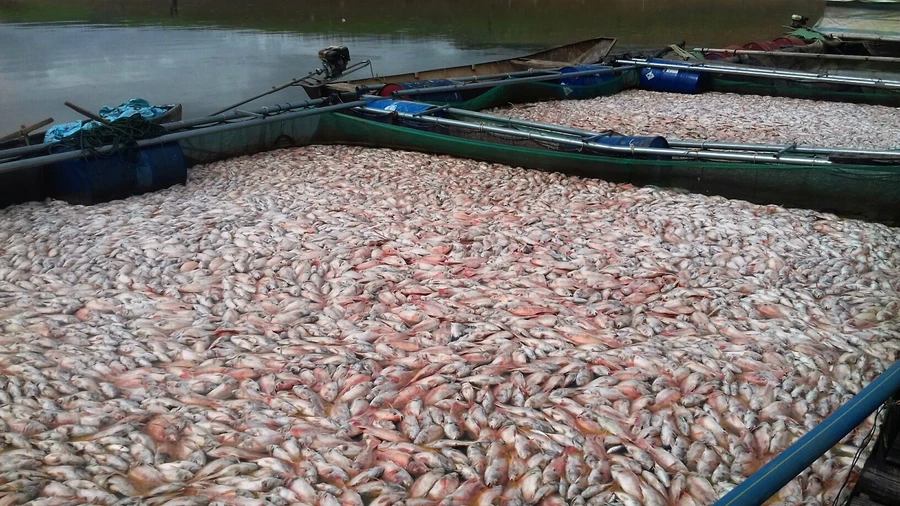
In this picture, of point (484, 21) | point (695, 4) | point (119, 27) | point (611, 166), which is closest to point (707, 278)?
point (611, 166)

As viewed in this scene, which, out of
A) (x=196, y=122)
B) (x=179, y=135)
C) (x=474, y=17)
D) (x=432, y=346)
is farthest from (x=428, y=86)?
(x=474, y=17)

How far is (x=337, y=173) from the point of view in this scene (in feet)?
19.7

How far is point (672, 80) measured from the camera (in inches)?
388

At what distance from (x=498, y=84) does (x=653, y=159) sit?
335cm

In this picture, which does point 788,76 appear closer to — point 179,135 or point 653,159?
point 653,159

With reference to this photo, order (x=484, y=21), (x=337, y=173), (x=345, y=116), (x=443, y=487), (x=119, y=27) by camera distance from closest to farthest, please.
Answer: (x=443, y=487), (x=337, y=173), (x=345, y=116), (x=119, y=27), (x=484, y=21)

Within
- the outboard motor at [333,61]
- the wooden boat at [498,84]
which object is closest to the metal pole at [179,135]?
the wooden boat at [498,84]

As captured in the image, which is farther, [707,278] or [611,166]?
[611,166]

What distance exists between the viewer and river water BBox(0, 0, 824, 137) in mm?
13914

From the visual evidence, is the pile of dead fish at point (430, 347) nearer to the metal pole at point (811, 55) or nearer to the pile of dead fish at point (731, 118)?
the pile of dead fish at point (731, 118)

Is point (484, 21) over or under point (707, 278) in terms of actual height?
over

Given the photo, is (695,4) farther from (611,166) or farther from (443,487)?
(443,487)

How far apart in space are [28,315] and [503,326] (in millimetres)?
2317

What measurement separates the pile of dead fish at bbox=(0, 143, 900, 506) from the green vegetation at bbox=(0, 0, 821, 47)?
55.6 ft
